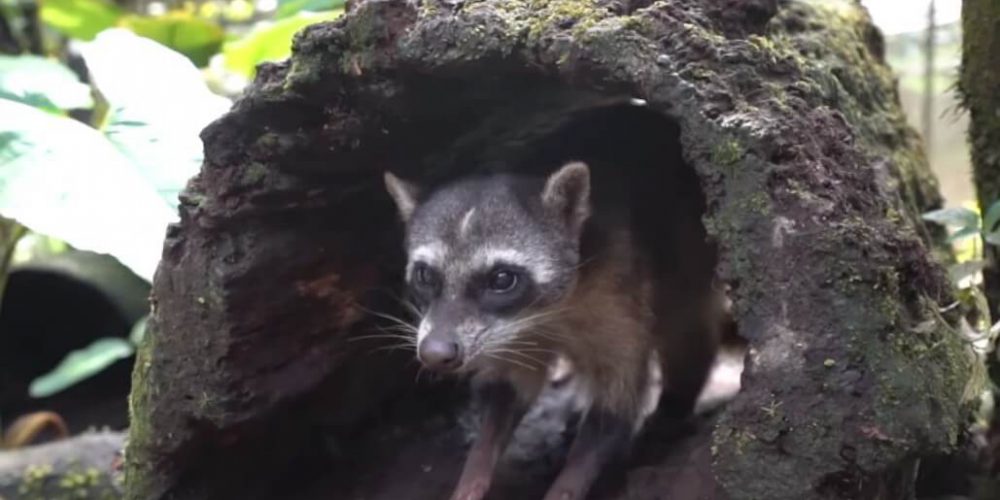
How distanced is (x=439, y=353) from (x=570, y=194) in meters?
0.56

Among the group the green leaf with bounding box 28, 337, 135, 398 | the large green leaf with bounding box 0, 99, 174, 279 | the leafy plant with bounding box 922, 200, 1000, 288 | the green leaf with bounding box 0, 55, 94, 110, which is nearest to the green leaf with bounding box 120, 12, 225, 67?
the green leaf with bounding box 0, 55, 94, 110

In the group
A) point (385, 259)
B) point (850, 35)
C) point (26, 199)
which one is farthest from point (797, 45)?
point (26, 199)

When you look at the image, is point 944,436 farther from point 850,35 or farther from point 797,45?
point 850,35

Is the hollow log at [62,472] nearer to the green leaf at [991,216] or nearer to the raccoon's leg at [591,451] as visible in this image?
the raccoon's leg at [591,451]

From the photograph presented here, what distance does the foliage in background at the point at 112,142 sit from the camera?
2.71 metres

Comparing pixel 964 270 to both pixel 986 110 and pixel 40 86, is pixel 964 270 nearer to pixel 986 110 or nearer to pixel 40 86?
pixel 986 110

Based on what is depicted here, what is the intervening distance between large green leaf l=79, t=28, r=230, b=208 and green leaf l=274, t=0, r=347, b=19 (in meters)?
0.64

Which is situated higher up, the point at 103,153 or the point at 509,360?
the point at 103,153

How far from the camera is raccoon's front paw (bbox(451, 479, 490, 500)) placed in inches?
116

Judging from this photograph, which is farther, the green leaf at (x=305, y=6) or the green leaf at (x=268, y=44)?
the green leaf at (x=305, y=6)

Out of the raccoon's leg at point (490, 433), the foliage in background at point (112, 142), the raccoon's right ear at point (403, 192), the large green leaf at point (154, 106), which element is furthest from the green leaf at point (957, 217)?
the large green leaf at point (154, 106)

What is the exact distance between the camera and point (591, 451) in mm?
2914

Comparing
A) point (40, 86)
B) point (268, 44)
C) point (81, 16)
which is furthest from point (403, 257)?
point (81, 16)

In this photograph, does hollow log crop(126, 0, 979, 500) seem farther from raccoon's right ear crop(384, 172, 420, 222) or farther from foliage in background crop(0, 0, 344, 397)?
foliage in background crop(0, 0, 344, 397)
